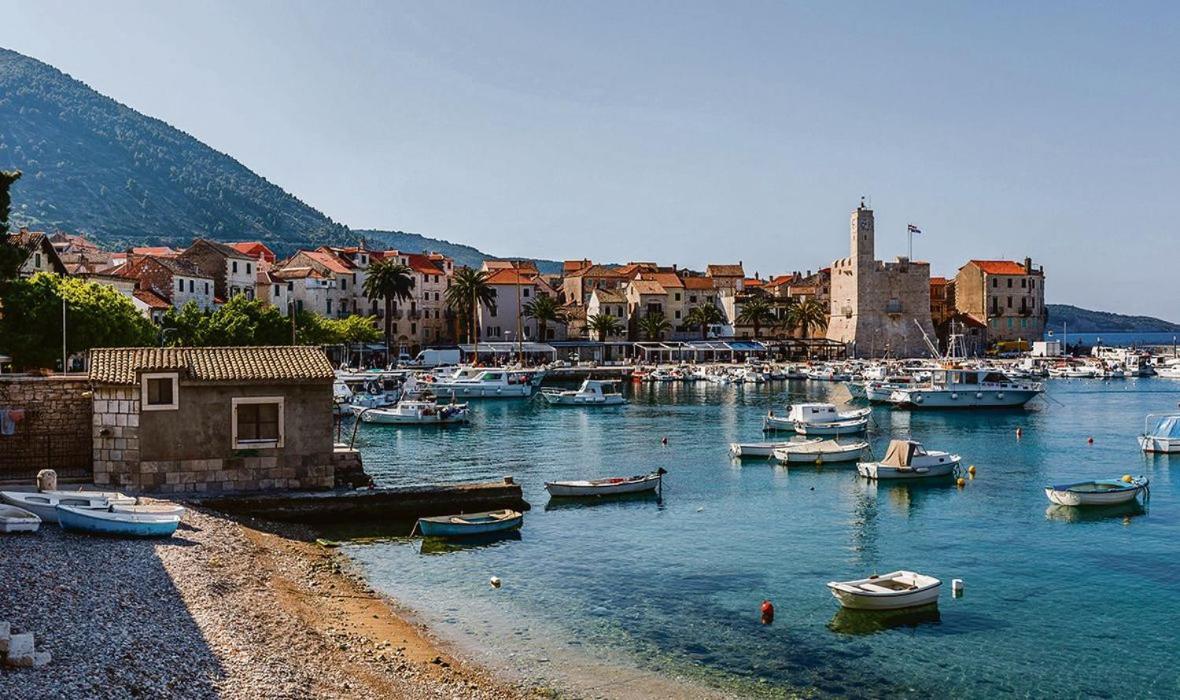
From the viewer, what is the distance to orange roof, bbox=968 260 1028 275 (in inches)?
5753

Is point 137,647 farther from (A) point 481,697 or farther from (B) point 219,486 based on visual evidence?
(B) point 219,486

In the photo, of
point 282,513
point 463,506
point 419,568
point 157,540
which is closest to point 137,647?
point 157,540

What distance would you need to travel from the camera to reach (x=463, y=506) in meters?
32.5

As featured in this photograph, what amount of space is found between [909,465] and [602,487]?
13.5 m

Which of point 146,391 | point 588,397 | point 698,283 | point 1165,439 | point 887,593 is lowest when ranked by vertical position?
point 887,593

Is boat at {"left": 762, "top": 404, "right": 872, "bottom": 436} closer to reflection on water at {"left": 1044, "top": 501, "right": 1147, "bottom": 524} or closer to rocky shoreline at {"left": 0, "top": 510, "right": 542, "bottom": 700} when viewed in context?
reflection on water at {"left": 1044, "top": 501, "right": 1147, "bottom": 524}

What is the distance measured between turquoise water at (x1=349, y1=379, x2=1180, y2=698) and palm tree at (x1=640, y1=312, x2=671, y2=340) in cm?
8041

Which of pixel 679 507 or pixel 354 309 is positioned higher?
pixel 354 309

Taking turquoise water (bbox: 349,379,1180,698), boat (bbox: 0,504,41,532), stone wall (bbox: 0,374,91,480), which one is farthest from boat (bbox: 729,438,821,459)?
boat (bbox: 0,504,41,532)

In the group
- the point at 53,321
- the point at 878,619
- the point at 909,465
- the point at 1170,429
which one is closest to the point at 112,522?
the point at 878,619

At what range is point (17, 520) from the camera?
2192cm

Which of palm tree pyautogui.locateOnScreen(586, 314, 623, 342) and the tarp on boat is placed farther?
palm tree pyautogui.locateOnScreen(586, 314, 623, 342)

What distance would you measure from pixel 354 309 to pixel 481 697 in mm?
106312

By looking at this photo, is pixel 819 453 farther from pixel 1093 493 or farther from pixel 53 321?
pixel 53 321
